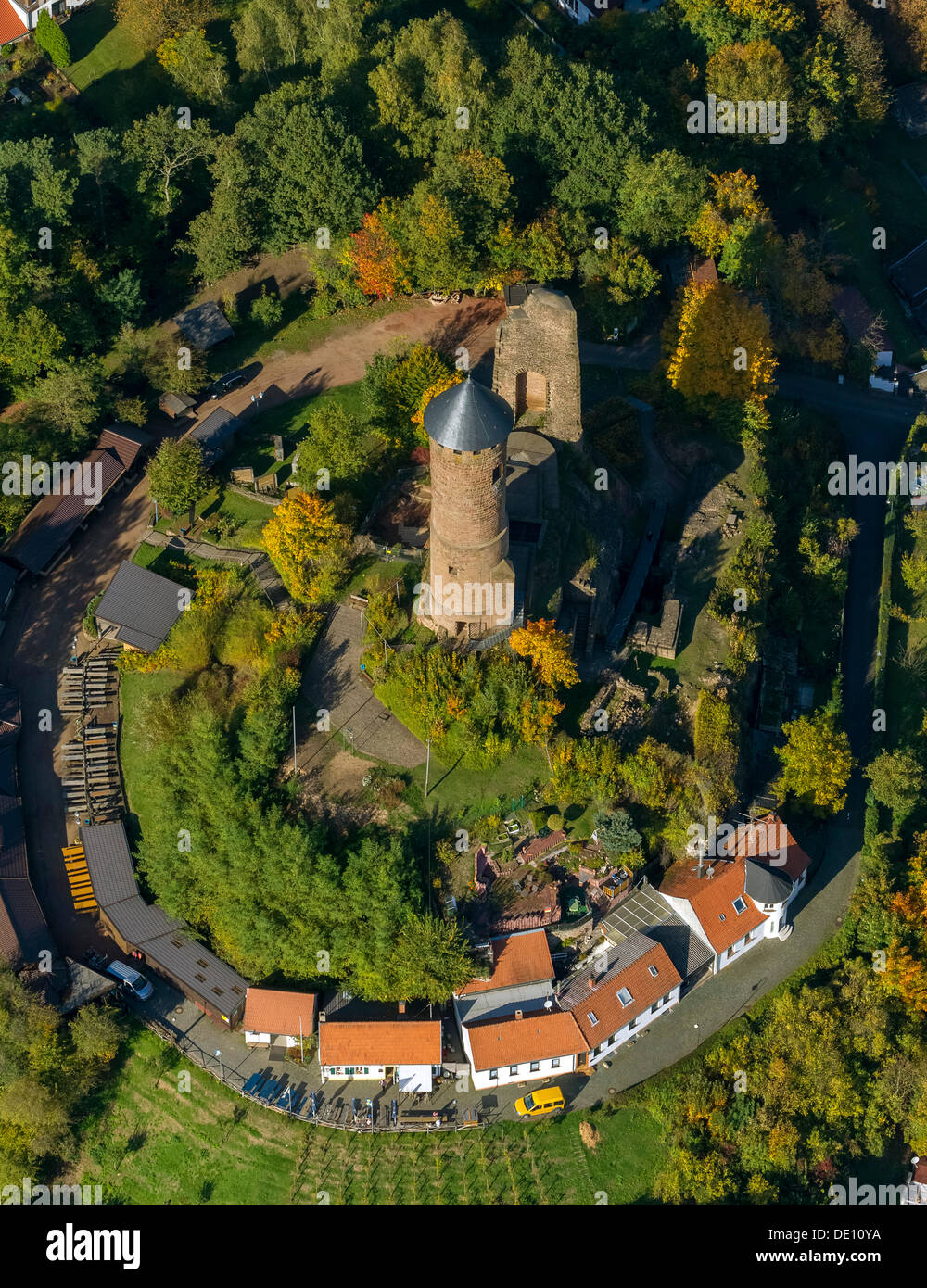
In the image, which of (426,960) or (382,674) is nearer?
(426,960)

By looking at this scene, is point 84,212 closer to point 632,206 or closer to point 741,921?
point 632,206

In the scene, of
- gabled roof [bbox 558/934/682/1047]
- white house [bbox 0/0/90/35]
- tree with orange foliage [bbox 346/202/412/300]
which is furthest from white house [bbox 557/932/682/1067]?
white house [bbox 0/0/90/35]

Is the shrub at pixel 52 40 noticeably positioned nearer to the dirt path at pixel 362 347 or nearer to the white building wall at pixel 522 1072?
the dirt path at pixel 362 347

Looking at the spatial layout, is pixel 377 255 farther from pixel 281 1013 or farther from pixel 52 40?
pixel 281 1013

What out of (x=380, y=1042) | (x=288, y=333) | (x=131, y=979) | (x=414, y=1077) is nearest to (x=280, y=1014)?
(x=380, y=1042)

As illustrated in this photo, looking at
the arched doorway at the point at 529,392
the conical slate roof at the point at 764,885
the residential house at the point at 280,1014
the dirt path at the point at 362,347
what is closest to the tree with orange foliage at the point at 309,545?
the arched doorway at the point at 529,392

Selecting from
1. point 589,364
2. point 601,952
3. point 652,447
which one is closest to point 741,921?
point 601,952

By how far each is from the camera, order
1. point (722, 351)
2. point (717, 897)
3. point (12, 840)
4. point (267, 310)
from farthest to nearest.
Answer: point (267, 310)
point (722, 351)
point (717, 897)
point (12, 840)
